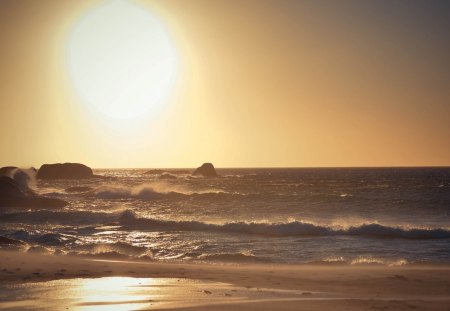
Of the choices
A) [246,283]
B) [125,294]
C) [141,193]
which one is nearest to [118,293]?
[125,294]

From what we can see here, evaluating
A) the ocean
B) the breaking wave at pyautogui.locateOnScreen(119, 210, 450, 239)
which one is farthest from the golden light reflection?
the breaking wave at pyautogui.locateOnScreen(119, 210, 450, 239)

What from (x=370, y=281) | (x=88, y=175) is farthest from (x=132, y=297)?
(x=88, y=175)

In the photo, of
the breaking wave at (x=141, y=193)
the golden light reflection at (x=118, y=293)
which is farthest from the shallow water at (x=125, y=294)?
the breaking wave at (x=141, y=193)

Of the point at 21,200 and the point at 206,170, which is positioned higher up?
the point at 206,170

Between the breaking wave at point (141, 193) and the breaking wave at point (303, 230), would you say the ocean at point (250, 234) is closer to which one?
the breaking wave at point (303, 230)

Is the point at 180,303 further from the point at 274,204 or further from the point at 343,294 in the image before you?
the point at 274,204

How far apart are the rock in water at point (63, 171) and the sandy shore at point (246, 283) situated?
121m

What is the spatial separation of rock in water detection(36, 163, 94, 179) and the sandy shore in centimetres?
12106

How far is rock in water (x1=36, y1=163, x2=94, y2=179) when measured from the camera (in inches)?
5394

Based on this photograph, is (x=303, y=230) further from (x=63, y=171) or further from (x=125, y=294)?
(x=63, y=171)

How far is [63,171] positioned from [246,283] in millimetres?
130540

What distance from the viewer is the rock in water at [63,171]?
137m

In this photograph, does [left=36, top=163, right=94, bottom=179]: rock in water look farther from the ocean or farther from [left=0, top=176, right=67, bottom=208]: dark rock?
the ocean

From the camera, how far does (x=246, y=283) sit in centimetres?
1546
